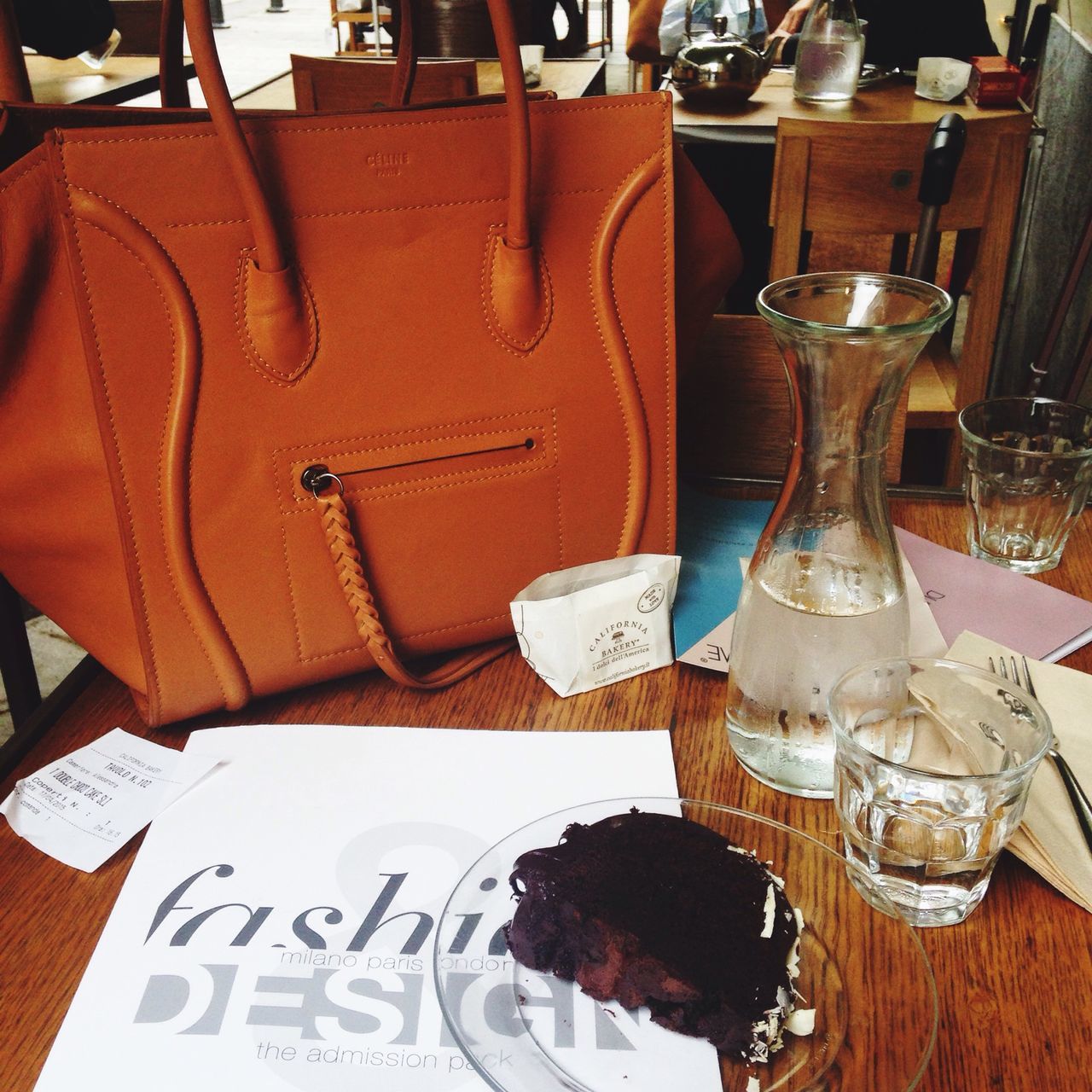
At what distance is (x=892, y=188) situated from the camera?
61.4 inches

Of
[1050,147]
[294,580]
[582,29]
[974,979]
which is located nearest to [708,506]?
[294,580]

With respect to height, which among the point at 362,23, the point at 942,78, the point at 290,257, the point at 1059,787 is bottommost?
the point at 362,23

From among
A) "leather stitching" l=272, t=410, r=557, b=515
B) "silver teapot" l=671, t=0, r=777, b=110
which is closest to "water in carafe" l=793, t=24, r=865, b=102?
"silver teapot" l=671, t=0, r=777, b=110

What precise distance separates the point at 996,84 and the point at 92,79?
2.21 meters

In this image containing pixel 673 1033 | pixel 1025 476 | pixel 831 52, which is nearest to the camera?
pixel 673 1033

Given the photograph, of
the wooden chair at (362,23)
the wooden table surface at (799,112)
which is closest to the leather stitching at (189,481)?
the wooden table surface at (799,112)

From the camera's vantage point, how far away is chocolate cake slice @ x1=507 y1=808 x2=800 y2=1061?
466mm

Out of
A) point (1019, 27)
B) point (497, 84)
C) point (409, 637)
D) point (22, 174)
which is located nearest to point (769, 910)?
point (409, 637)

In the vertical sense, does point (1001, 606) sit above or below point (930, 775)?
below

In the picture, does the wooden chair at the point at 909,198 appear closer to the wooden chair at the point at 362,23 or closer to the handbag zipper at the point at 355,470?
the handbag zipper at the point at 355,470

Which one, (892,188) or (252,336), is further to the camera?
(892,188)

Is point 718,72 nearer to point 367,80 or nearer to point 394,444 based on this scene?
point 367,80

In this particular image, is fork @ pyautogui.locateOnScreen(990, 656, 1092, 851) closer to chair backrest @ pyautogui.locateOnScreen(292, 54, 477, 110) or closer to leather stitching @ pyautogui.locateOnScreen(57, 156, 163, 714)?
leather stitching @ pyautogui.locateOnScreen(57, 156, 163, 714)

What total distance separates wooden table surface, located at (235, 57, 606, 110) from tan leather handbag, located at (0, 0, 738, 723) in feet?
6.66
